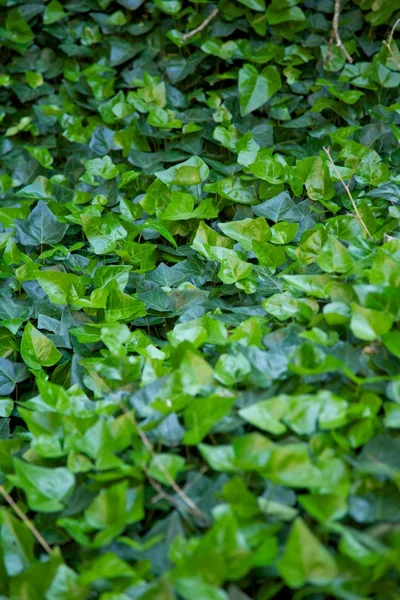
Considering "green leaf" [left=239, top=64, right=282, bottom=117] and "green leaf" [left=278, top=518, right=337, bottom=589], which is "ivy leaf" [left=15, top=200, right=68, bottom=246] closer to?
"green leaf" [left=239, top=64, right=282, bottom=117]

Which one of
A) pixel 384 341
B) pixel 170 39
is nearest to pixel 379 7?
pixel 170 39

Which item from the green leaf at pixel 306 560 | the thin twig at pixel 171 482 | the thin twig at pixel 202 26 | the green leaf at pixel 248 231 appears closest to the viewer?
the green leaf at pixel 306 560

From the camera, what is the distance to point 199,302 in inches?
65.2

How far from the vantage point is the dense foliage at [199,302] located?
3.14ft

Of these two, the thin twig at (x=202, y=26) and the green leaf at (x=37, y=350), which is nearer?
the green leaf at (x=37, y=350)

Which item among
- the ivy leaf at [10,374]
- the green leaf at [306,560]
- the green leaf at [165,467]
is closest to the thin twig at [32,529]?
the green leaf at [165,467]

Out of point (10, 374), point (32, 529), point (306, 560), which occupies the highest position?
point (306, 560)

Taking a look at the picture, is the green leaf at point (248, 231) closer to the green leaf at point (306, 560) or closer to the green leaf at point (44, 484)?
the green leaf at point (44, 484)

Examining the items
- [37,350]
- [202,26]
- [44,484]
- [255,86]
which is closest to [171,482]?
[44,484]

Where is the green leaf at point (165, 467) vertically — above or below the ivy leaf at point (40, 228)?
above

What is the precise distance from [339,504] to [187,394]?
328mm

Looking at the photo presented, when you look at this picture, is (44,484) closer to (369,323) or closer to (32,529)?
(32,529)

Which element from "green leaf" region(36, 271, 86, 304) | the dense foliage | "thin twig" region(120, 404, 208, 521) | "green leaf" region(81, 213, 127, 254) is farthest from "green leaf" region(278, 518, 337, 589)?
"green leaf" region(81, 213, 127, 254)

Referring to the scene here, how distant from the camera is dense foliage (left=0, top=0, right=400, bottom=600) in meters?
0.96
